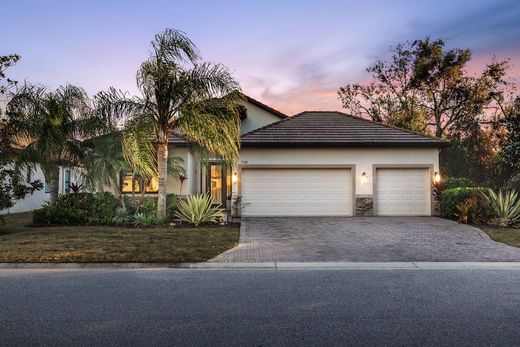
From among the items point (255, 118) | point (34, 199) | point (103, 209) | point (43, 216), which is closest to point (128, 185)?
point (103, 209)

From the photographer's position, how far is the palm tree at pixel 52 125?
42.6 feet

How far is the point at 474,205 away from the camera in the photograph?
13.9m

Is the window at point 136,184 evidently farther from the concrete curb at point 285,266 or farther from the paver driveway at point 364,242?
the concrete curb at point 285,266

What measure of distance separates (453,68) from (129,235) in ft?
87.1

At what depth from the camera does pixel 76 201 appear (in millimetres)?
14523

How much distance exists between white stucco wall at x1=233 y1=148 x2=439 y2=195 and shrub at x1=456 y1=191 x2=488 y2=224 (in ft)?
10.3

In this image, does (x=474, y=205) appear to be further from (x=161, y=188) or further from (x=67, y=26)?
(x=67, y=26)

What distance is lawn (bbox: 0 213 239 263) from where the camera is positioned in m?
7.98

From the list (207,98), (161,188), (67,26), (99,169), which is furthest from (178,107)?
(67,26)

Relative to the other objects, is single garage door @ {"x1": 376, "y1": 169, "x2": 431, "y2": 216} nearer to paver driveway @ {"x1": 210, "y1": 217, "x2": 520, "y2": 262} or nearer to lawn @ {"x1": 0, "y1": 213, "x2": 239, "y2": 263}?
paver driveway @ {"x1": 210, "y1": 217, "x2": 520, "y2": 262}

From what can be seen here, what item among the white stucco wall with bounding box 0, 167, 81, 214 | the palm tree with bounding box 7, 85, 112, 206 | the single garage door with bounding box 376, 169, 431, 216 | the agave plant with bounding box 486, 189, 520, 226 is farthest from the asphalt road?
the white stucco wall with bounding box 0, 167, 81, 214

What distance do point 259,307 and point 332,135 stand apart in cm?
1345

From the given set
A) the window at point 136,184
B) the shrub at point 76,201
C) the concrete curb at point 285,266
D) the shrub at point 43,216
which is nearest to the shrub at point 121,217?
the shrub at point 76,201

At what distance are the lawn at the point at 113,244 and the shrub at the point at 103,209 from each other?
0.95 m
